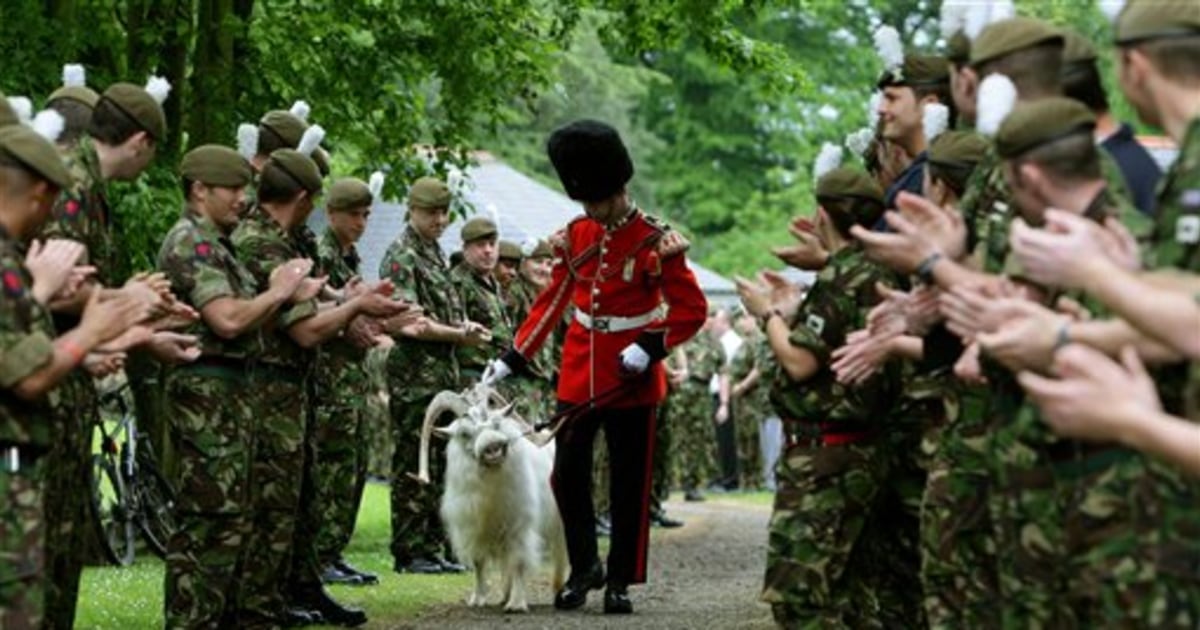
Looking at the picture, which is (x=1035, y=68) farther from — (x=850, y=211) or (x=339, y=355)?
(x=339, y=355)

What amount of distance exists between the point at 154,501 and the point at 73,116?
7.78m

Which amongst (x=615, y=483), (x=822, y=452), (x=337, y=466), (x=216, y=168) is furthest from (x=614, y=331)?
(x=822, y=452)

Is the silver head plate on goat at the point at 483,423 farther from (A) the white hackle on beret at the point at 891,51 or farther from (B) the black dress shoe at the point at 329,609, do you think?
(A) the white hackle on beret at the point at 891,51

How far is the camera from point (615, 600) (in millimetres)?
15383

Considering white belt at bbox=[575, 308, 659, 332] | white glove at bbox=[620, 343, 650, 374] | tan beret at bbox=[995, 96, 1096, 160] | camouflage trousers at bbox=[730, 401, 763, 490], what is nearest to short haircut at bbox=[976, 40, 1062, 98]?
tan beret at bbox=[995, 96, 1096, 160]

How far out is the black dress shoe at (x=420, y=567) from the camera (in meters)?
18.2

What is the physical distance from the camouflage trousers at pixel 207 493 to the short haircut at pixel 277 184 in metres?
1.32

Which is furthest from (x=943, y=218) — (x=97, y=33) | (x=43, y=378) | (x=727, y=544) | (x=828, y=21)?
(x=828, y=21)

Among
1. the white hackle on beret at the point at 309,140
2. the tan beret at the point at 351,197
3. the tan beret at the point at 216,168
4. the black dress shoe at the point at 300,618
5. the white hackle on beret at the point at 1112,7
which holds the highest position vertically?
the white hackle on beret at the point at 309,140

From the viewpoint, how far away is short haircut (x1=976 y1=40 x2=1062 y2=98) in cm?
865

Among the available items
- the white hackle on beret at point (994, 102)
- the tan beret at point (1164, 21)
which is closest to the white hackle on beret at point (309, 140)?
the white hackle on beret at point (994, 102)

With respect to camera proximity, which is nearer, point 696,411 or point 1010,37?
point 1010,37

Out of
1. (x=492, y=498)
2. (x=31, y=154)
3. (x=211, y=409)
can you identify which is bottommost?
(x=492, y=498)

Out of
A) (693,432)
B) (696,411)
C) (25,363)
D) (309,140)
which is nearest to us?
(25,363)
